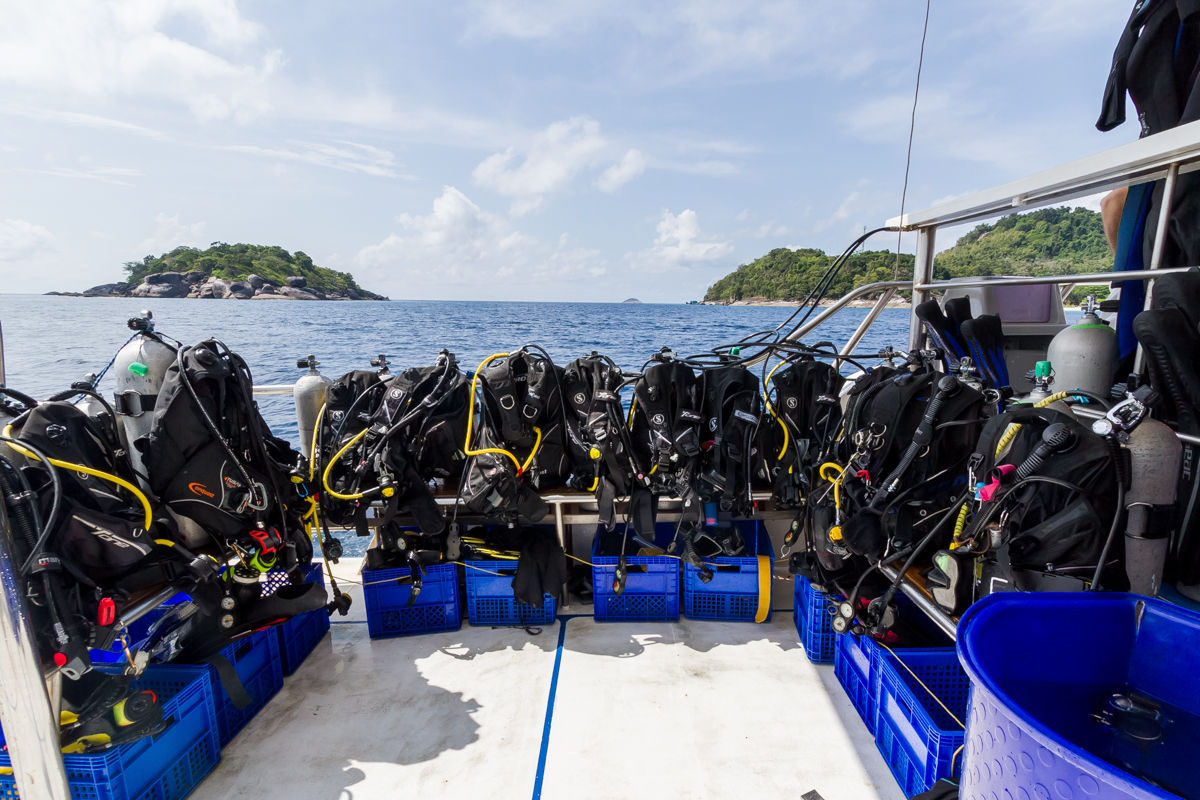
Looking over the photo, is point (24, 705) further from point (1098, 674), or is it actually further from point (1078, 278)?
point (1078, 278)

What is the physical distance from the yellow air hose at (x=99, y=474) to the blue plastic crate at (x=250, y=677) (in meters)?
0.55

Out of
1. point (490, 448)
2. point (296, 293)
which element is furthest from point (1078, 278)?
point (296, 293)

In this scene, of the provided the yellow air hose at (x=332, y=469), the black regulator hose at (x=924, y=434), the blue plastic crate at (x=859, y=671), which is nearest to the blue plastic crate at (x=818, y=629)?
the blue plastic crate at (x=859, y=671)

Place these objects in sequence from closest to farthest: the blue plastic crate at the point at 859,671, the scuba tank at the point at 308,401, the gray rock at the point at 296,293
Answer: the blue plastic crate at the point at 859,671 < the scuba tank at the point at 308,401 < the gray rock at the point at 296,293

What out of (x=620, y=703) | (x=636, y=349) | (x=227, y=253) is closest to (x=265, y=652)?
(x=620, y=703)

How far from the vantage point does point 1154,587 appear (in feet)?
4.25

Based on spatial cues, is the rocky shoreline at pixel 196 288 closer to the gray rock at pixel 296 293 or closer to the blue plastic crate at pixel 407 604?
the gray rock at pixel 296 293

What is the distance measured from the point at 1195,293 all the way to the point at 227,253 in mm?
54044

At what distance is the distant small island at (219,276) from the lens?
1644 inches

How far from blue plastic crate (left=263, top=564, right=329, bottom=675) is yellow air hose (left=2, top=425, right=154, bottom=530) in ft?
2.31

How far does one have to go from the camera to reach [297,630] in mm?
2389

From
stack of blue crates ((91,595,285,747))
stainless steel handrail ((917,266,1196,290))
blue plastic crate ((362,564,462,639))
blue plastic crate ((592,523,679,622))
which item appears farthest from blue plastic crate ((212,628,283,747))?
stainless steel handrail ((917,266,1196,290))

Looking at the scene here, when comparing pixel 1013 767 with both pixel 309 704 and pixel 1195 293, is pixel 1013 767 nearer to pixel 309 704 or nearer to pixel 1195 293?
pixel 1195 293

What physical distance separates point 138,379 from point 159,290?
51.1 metres
